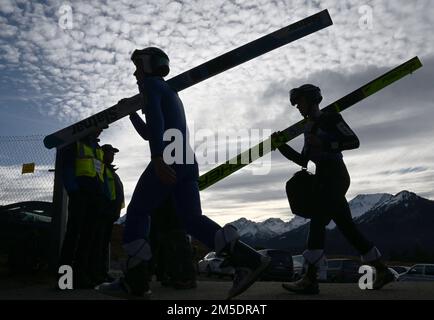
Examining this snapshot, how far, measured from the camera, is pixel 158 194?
10.7 feet

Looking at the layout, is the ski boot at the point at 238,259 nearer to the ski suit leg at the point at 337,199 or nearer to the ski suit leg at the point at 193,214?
the ski suit leg at the point at 193,214

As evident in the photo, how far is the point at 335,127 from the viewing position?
166 inches

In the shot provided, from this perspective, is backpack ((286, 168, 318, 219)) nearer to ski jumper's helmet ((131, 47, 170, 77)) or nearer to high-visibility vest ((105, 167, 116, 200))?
ski jumper's helmet ((131, 47, 170, 77))

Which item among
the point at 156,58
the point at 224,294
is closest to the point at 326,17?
the point at 156,58

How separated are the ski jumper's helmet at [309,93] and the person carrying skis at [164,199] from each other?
4.74 ft

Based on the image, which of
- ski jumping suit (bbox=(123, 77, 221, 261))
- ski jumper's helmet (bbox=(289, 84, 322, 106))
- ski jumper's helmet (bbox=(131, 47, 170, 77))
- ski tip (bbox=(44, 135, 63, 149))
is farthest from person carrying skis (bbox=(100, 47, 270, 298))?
ski tip (bbox=(44, 135, 63, 149))

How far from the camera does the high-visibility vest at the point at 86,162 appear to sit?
4832mm

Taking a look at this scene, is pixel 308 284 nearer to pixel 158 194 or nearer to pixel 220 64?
pixel 158 194

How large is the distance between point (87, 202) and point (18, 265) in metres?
2.28

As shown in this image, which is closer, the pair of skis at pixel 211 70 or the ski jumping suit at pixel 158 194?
the ski jumping suit at pixel 158 194

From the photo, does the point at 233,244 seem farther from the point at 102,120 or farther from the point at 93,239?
the point at 93,239

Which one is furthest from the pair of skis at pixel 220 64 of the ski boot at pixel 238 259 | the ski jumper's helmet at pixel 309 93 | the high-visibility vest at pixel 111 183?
the ski boot at pixel 238 259

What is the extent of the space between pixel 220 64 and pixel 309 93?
97 centimetres

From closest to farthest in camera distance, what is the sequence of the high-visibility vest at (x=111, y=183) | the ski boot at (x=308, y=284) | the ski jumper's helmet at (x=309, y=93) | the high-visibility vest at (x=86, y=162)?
the ski boot at (x=308, y=284), the ski jumper's helmet at (x=309, y=93), the high-visibility vest at (x=86, y=162), the high-visibility vest at (x=111, y=183)
